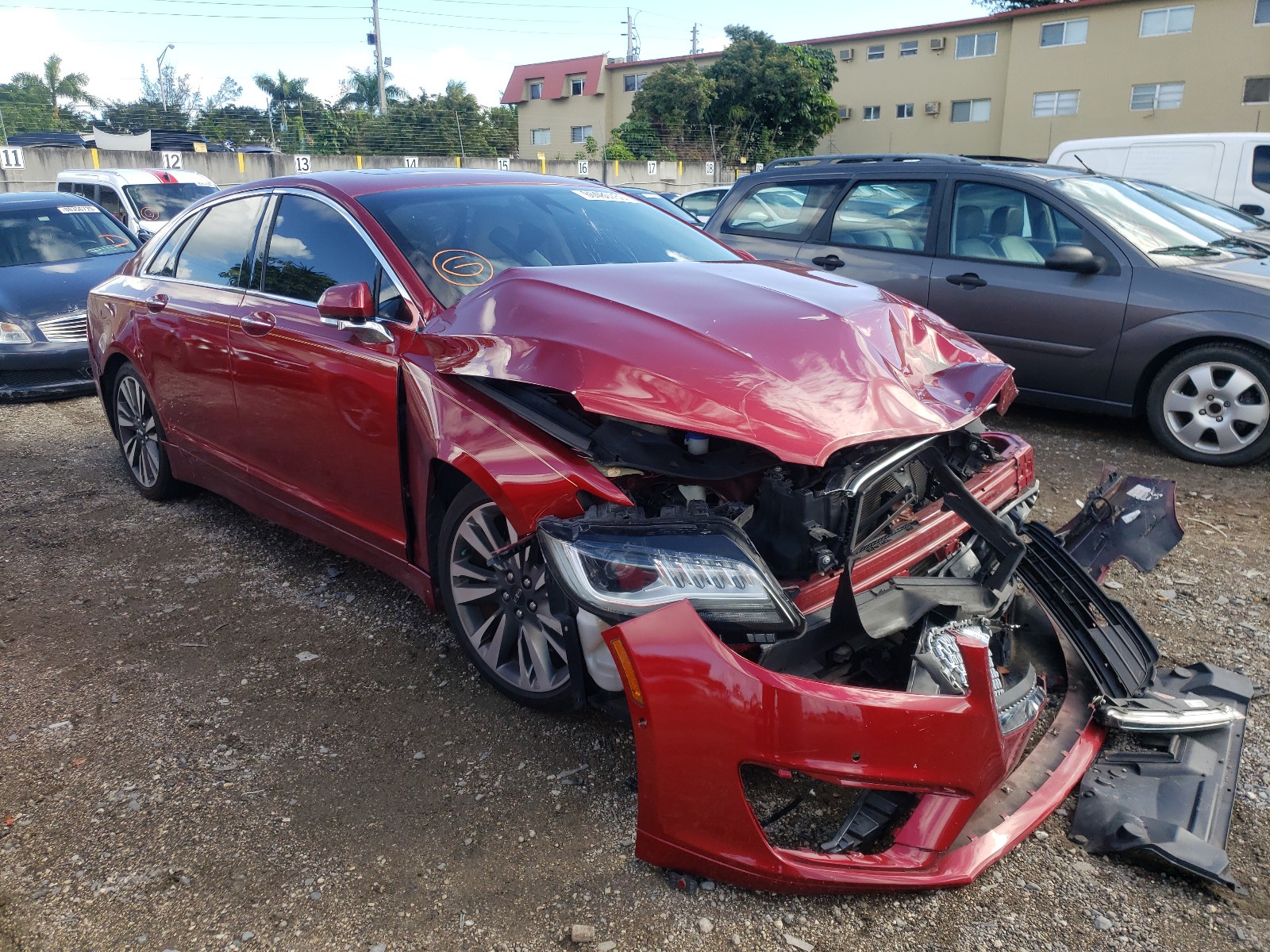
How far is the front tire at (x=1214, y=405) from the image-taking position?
5133mm

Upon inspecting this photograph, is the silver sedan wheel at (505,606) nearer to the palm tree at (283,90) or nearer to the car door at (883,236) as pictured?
the car door at (883,236)

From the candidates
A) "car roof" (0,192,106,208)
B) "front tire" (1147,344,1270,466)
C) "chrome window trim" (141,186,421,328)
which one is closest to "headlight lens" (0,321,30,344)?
"car roof" (0,192,106,208)

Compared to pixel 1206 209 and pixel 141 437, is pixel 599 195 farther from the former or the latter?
pixel 1206 209

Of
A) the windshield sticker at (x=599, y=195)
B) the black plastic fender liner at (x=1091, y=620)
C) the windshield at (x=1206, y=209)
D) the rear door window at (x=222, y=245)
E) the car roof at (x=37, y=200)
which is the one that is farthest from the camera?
the car roof at (x=37, y=200)

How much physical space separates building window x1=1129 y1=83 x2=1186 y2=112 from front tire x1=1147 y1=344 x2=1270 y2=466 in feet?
111

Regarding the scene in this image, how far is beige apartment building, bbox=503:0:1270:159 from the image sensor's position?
31.4 meters

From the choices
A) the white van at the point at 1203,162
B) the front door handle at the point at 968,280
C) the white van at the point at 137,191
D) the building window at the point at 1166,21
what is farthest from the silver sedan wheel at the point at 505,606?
the building window at the point at 1166,21

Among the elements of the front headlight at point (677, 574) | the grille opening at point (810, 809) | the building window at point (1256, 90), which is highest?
the building window at point (1256, 90)

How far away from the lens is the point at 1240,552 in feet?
13.7

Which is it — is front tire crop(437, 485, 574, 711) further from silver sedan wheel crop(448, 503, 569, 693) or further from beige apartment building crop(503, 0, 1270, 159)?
beige apartment building crop(503, 0, 1270, 159)

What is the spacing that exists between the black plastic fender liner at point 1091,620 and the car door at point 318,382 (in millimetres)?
2129

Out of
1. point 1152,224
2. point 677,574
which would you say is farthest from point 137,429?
point 1152,224

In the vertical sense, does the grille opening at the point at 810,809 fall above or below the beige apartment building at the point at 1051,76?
below

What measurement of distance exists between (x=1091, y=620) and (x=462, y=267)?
2354 millimetres
